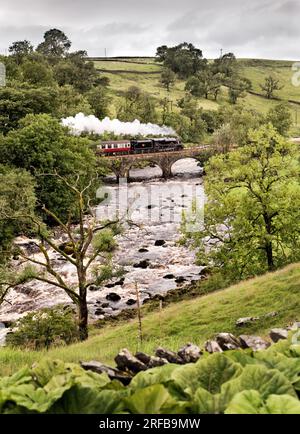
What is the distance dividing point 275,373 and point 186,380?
0.98 metres

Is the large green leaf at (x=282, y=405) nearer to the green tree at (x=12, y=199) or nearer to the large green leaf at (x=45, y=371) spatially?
the large green leaf at (x=45, y=371)

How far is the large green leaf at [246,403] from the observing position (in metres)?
4.55

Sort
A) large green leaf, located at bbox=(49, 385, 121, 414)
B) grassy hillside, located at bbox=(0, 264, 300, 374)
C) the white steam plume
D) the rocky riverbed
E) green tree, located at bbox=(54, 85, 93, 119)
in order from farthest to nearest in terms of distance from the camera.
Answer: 1. green tree, located at bbox=(54, 85, 93, 119)
2. the white steam plume
3. the rocky riverbed
4. grassy hillside, located at bbox=(0, 264, 300, 374)
5. large green leaf, located at bbox=(49, 385, 121, 414)

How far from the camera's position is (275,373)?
524cm

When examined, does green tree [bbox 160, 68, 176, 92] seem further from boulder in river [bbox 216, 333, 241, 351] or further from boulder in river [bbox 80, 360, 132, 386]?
boulder in river [bbox 80, 360, 132, 386]

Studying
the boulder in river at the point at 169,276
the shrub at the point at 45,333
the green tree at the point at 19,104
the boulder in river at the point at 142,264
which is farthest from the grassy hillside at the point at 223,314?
the green tree at the point at 19,104

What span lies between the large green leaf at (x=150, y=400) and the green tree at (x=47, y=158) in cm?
5296

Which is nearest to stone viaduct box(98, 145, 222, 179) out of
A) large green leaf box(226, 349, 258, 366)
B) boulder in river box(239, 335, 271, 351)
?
boulder in river box(239, 335, 271, 351)

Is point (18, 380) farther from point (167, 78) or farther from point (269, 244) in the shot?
point (167, 78)

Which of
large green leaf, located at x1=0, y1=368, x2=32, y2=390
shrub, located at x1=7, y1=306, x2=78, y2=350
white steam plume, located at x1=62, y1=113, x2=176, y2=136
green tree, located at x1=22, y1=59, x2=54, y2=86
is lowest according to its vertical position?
shrub, located at x1=7, y1=306, x2=78, y2=350

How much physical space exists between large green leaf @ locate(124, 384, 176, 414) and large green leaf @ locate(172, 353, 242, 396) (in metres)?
0.56

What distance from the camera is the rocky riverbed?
126ft
